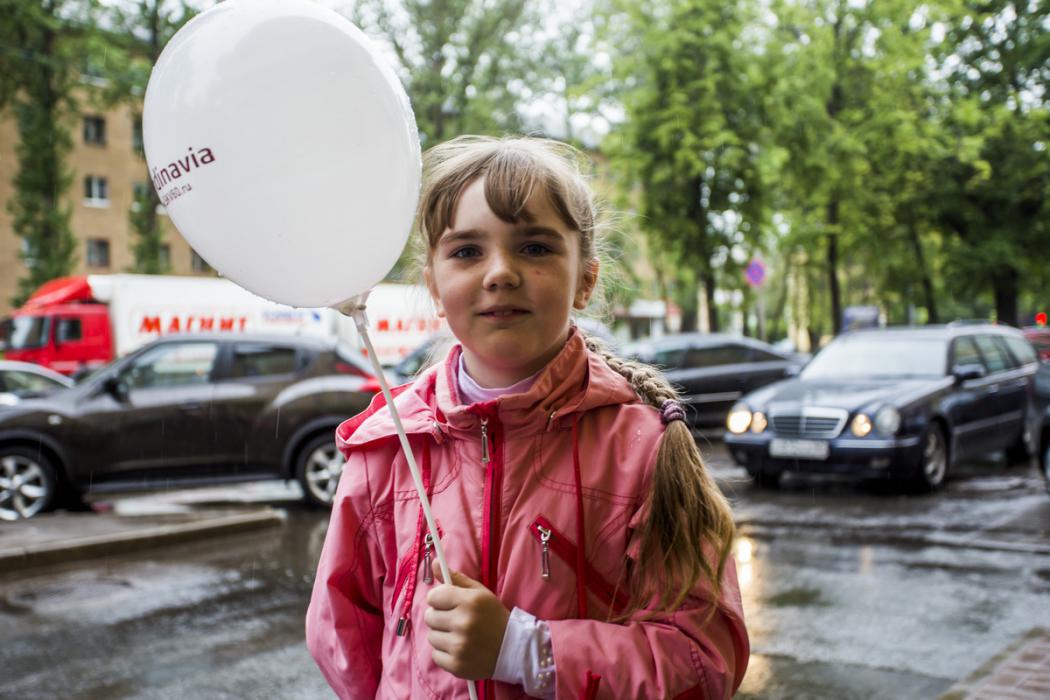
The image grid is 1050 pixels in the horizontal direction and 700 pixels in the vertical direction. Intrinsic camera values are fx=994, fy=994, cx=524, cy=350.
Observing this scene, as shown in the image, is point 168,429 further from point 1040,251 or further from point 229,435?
point 1040,251

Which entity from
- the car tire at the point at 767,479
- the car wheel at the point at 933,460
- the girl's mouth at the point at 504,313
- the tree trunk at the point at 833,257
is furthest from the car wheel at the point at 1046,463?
the tree trunk at the point at 833,257

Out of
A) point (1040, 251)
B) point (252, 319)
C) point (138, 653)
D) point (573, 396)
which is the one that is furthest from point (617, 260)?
point (1040, 251)

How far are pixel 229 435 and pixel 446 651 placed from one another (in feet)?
26.3

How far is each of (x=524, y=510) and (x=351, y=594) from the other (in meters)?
0.42

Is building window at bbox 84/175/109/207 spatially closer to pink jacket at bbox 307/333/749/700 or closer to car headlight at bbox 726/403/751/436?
car headlight at bbox 726/403/751/436

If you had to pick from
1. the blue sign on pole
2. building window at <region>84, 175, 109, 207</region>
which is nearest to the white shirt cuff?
the blue sign on pole

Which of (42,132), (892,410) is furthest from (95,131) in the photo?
(892,410)

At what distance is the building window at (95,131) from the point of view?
1720 inches

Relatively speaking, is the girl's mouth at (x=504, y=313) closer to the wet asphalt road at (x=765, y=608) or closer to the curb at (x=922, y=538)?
the wet asphalt road at (x=765, y=608)

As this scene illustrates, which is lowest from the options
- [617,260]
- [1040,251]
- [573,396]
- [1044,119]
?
[573,396]

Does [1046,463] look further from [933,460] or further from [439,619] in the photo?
[439,619]

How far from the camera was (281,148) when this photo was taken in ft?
5.73

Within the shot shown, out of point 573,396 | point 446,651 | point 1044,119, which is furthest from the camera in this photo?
point 1044,119

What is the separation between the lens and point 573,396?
184 cm
